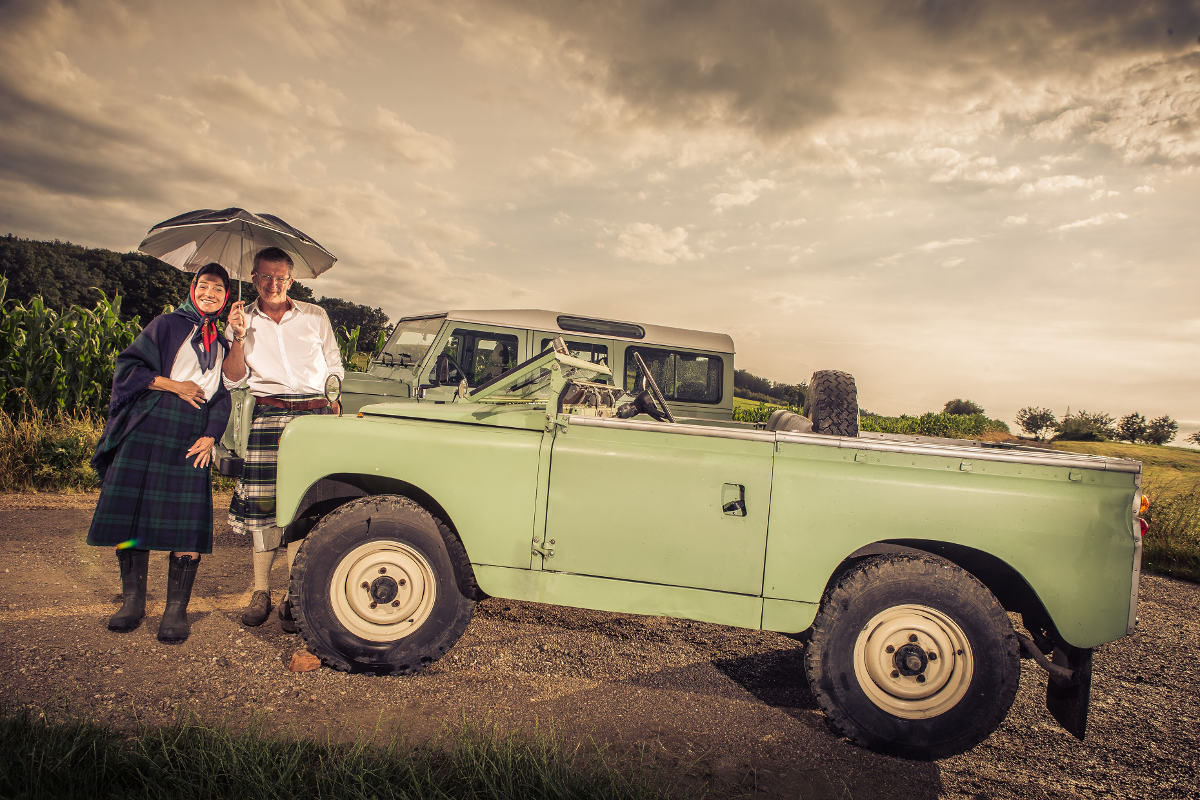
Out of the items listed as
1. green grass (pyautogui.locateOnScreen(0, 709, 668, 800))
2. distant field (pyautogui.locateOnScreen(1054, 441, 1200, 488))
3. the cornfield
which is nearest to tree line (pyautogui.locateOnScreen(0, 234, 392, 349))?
the cornfield

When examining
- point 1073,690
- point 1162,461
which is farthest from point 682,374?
point 1162,461

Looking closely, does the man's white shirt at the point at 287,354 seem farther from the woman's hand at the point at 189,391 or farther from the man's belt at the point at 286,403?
the woman's hand at the point at 189,391

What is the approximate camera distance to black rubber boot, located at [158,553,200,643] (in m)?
3.55

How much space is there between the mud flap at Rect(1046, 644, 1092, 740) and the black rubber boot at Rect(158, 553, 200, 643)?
4687 mm

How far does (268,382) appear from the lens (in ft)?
12.1

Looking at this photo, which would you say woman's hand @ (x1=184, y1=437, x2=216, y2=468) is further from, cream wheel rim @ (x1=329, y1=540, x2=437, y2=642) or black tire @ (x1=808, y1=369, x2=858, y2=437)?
black tire @ (x1=808, y1=369, x2=858, y2=437)

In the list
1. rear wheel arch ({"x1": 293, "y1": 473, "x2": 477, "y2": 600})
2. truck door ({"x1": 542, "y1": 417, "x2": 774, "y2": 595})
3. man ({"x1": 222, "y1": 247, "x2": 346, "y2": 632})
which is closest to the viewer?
truck door ({"x1": 542, "y1": 417, "x2": 774, "y2": 595})

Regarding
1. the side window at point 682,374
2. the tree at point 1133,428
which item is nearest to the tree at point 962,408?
the tree at point 1133,428

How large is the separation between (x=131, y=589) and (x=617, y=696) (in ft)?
9.69

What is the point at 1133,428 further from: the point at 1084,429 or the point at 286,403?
the point at 286,403

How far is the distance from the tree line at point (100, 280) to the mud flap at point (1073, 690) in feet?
129

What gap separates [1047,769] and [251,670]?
3954mm

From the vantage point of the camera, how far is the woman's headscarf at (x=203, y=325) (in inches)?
144

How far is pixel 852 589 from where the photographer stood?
2.95 m
